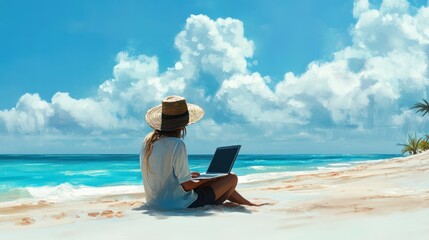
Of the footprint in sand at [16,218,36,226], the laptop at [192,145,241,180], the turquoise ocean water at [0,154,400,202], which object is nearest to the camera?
the footprint in sand at [16,218,36,226]

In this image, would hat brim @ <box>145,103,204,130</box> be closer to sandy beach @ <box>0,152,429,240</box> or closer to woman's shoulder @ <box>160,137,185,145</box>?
woman's shoulder @ <box>160,137,185,145</box>

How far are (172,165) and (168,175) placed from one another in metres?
0.13

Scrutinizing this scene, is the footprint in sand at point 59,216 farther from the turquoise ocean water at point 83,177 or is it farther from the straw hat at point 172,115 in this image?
the turquoise ocean water at point 83,177

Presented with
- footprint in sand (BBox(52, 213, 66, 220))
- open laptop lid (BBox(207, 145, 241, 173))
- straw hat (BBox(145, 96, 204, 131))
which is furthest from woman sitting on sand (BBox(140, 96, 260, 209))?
footprint in sand (BBox(52, 213, 66, 220))

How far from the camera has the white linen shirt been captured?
522 centimetres

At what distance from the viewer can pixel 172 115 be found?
534cm

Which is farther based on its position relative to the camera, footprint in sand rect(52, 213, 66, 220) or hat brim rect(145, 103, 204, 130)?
footprint in sand rect(52, 213, 66, 220)

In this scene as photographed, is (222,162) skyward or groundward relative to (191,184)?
skyward

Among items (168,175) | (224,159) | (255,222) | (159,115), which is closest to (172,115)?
(159,115)

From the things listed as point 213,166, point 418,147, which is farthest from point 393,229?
point 418,147

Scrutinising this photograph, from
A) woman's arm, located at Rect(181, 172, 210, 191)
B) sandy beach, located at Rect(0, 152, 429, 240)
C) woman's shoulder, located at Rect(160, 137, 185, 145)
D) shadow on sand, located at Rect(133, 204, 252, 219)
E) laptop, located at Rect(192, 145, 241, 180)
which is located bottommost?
sandy beach, located at Rect(0, 152, 429, 240)

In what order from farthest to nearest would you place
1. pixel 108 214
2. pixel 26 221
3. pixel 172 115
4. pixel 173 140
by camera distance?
pixel 108 214, pixel 26 221, pixel 172 115, pixel 173 140

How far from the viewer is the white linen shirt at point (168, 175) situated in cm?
522

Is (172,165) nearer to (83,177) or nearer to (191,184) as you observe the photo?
(191,184)
